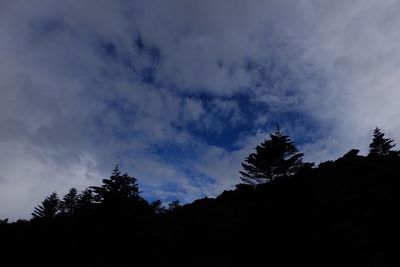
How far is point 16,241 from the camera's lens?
28.5 m

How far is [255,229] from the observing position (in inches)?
476

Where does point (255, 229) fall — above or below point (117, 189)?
below

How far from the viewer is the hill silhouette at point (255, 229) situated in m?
11.4

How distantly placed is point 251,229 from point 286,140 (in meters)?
27.5

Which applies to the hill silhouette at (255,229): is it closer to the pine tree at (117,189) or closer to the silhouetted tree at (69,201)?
the pine tree at (117,189)

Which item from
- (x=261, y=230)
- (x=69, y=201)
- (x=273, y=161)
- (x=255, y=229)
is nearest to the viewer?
(x=261, y=230)

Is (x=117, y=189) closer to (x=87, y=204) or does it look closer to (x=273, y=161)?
(x=87, y=204)

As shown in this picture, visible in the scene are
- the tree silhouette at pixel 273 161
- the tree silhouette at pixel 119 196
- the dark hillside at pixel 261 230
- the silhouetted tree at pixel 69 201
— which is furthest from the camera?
the silhouetted tree at pixel 69 201

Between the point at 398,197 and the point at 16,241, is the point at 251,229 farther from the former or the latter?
the point at 16,241

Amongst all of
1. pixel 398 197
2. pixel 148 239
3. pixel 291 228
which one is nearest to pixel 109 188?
pixel 148 239

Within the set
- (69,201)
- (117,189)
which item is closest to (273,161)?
(117,189)

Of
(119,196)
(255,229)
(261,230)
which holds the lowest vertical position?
(261,230)

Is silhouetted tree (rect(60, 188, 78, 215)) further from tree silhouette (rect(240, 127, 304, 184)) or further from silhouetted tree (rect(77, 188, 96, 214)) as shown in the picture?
tree silhouette (rect(240, 127, 304, 184))

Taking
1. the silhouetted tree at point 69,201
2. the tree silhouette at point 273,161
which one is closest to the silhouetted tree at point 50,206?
the silhouetted tree at point 69,201
